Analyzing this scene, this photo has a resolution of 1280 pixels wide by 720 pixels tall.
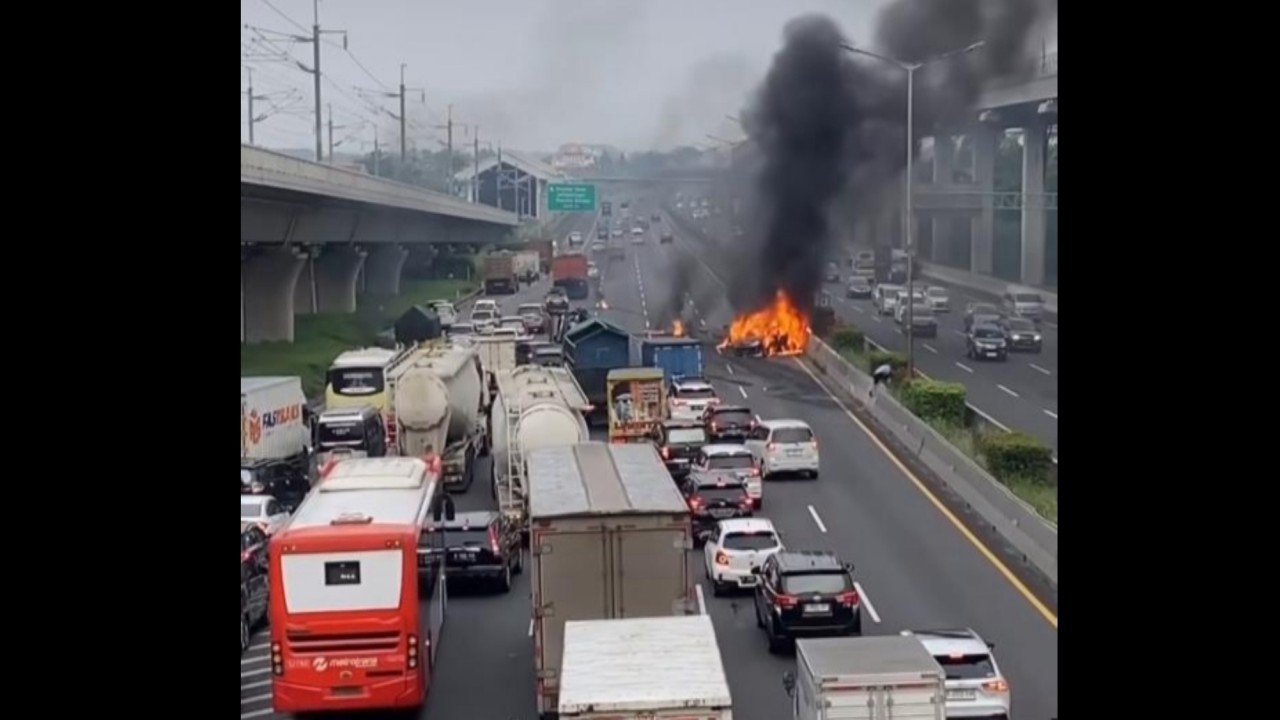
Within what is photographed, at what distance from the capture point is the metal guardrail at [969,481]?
1403cm

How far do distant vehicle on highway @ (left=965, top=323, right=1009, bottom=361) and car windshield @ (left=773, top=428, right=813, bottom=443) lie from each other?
12453 mm

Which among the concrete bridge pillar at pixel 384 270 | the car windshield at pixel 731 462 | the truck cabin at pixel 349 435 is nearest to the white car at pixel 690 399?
the car windshield at pixel 731 462

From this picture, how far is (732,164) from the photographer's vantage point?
3997 centimetres

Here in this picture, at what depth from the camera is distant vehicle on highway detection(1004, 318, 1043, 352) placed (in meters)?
31.6

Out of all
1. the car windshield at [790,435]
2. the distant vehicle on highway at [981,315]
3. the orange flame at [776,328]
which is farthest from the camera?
the orange flame at [776,328]

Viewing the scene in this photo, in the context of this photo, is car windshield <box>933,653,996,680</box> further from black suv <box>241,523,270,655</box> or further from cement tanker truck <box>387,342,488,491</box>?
cement tanker truck <box>387,342,488,491</box>

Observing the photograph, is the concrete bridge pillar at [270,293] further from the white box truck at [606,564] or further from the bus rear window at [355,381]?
the white box truck at [606,564]

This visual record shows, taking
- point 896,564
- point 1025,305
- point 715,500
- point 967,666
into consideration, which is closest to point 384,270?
point 1025,305

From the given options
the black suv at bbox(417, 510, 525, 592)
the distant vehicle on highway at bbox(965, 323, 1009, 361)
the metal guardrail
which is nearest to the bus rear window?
the black suv at bbox(417, 510, 525, 592)

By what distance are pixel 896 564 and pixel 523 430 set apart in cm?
375

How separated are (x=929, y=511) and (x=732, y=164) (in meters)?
24.0

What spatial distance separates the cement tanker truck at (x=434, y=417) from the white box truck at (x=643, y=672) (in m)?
9.24

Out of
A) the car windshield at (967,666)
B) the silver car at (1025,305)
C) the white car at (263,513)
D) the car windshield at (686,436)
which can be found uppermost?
the silver car at (1025,305)
